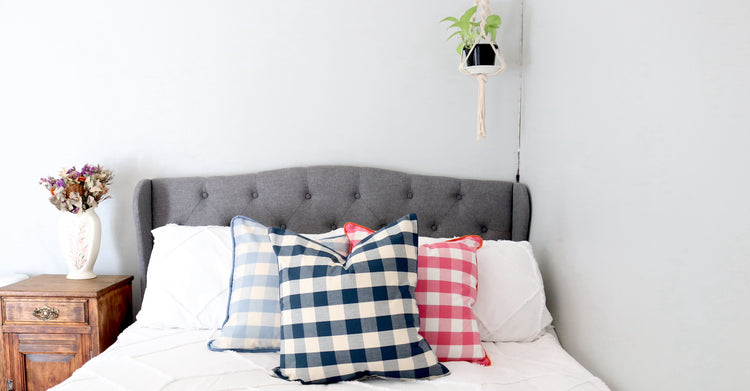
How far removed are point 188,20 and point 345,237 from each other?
1.25 metres

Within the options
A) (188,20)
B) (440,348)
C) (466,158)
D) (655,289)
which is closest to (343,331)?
(440,348)

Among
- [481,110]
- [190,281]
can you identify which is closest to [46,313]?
[190,281]

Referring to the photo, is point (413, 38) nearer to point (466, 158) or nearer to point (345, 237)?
point (466, 158)

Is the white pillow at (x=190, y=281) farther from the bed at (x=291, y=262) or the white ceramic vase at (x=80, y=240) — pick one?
the white ceramic vase at (x=80, y=240)

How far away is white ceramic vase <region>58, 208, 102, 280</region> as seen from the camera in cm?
206

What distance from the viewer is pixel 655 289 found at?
4.10 feet

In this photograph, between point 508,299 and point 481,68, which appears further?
point 481,68

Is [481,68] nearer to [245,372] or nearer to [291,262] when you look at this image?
[291,262]

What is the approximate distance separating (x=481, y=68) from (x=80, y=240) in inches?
70.0

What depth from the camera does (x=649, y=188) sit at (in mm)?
1273

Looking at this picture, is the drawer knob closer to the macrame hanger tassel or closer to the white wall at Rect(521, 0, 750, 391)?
the macrame hanger tassel

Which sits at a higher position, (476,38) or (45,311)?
(476,38)

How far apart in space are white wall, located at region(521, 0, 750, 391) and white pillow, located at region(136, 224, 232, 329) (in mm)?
1237

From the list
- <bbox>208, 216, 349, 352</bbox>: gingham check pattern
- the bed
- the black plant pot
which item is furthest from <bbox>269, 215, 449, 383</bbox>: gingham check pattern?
the black plant pot
